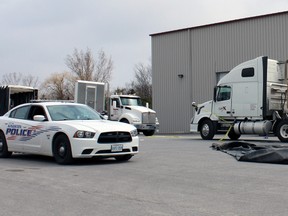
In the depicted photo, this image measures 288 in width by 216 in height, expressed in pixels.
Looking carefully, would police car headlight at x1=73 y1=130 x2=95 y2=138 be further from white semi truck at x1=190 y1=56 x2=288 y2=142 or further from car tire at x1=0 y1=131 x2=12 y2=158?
white semi truck at x1=190 y1=56 x2=288 y2=142

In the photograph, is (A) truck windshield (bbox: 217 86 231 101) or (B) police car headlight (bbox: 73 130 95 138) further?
(A) truck windshield (bbox: 217 86 231 101)

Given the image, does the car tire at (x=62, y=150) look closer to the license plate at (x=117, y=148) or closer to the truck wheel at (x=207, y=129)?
the license plate at (x=117, y=148)

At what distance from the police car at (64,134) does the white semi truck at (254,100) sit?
1050 centimetres

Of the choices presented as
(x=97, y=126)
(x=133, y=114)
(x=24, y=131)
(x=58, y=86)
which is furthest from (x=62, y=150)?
(x=58, y=86)

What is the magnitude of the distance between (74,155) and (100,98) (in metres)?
16.9

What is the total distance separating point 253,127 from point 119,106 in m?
10.6

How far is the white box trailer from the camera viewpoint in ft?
89.0

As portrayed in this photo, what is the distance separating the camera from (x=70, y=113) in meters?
12.5

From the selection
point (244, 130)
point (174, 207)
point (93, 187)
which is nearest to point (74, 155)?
point (93, 187)

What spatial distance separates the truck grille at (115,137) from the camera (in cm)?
1127

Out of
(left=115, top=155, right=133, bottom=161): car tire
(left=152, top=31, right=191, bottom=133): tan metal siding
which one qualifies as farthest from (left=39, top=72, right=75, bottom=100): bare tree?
A: (left=115, top=155, right=133, bottom=161): car tire

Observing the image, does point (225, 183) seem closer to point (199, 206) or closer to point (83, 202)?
point (199, 206)

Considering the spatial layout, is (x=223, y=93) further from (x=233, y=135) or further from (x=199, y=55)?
(x=199, y=55)

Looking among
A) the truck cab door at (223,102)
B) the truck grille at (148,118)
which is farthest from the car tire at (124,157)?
the truck grille at (148,118)
